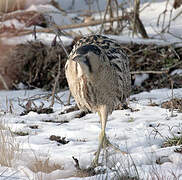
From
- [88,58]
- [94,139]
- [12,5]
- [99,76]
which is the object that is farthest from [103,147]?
[12,5]

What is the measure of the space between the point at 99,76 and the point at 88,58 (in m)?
0.31

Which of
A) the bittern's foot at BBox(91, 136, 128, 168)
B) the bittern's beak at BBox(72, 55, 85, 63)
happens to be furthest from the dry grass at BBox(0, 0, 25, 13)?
the bittern's beak at BBox(72, 55, 85, 63)

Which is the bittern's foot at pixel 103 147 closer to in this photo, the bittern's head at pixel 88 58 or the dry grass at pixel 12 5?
the bittern's head at pixel 88 58

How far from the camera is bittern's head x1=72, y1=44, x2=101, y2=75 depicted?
3178mm

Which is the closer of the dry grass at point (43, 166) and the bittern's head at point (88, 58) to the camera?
the bittern's head at point (88, 58)

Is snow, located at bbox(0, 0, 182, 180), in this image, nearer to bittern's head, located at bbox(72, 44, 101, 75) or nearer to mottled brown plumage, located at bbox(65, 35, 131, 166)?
mottled brown plumage, located at bbox(65, 35, 131, 166)

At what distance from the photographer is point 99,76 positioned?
3555mm

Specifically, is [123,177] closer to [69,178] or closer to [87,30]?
[69,178]

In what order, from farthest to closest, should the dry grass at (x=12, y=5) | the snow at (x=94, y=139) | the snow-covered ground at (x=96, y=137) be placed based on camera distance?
the dry grass at (x=12, y=5) < the snow-covered ground at (x=96, y=137) < the snow at (x=94, y=139)

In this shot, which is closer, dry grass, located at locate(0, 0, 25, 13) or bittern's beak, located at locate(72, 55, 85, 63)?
bittern's beak, located at locate(72, 55, 85, 63)

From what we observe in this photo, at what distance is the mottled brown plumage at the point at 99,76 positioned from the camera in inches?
132

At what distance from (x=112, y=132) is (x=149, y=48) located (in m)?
2.84

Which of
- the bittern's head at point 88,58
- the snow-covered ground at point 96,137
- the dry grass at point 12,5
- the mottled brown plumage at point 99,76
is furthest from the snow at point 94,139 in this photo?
the dry grass at point 12,5

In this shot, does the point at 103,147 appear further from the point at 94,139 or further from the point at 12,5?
the point at 12,5
